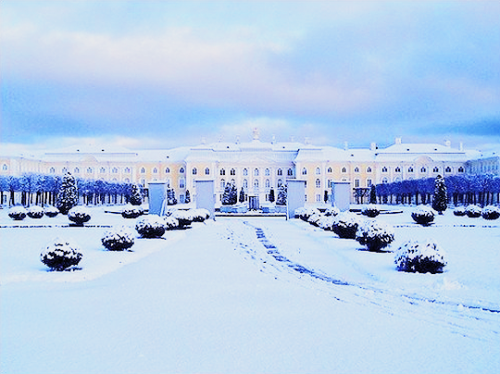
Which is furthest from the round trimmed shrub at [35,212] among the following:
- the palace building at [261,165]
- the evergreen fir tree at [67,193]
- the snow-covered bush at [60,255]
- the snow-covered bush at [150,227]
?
the palace building at [261,165]

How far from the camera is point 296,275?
423 inches

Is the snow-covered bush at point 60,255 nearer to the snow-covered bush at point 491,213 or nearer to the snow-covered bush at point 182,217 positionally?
the snow-covered bush at point 182,217

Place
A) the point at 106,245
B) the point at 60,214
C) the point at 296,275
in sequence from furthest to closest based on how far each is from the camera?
the point at 60,214 < the point at 106,245 < the point at 296,275

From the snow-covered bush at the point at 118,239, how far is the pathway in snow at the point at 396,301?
3716 mm

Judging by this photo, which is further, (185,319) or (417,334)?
(185,319)

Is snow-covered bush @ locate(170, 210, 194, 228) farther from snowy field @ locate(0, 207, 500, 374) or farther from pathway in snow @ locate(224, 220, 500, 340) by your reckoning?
pathway in snow @ locate(224, 220, 500, 340)

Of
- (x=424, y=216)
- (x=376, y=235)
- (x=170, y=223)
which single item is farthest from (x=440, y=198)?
(x=376, y=235)

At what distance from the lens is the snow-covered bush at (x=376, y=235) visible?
49.1 ft

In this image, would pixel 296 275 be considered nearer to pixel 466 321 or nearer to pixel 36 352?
pixel 466 321

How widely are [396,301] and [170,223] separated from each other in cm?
1514

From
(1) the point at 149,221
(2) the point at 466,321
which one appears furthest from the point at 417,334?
(1) the point at 149,221

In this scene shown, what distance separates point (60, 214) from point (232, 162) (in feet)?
151

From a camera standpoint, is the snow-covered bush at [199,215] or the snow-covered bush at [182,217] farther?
the snow-covered bush at [199,215]

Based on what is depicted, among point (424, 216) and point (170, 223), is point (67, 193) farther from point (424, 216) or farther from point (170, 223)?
point (424, 216)
